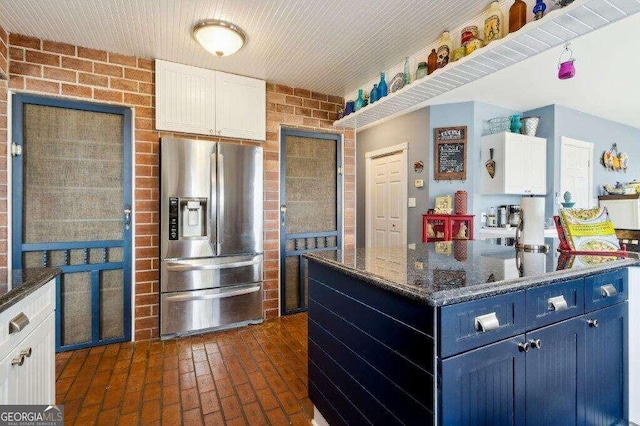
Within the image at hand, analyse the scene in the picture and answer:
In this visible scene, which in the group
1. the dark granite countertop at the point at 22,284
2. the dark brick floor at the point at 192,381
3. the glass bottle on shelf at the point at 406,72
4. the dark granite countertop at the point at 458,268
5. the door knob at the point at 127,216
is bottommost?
the dark brick floor at the point at 192,381

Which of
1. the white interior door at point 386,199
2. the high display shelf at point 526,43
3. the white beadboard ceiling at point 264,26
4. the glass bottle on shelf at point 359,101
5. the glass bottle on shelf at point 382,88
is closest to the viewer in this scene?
the high display shelf at point 526,43

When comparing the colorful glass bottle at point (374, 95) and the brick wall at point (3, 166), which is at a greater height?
the colorful glass bottle at point (374, 95)

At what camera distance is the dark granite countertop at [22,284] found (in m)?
1.00

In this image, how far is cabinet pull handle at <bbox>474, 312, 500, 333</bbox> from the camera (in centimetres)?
101

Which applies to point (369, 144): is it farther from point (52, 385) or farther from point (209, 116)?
point (52, 385)

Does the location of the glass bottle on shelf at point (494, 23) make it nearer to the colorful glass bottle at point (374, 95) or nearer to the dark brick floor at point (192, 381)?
the colorful glass bottle at point (374, 95)

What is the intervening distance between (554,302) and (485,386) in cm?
45

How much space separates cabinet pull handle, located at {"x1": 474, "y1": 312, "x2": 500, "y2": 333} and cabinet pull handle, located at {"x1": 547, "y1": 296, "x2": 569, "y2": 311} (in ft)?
1.11

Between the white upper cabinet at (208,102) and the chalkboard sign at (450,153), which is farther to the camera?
the chalkboard sign at (450,153)

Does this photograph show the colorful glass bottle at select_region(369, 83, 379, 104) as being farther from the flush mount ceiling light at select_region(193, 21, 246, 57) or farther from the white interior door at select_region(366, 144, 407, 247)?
the white interior door at select_region(366, 144, 407, 247)

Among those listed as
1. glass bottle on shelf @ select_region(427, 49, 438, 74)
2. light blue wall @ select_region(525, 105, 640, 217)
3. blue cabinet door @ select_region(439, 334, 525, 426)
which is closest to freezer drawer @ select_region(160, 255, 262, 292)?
glass bottle on shelf @ select_region(427, 49, 438, 74)

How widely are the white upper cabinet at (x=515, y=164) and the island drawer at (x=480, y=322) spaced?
3.24m

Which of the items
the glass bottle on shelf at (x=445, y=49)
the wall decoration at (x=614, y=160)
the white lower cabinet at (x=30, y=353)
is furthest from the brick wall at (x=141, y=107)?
the wall decoration at (x=614, y=160)

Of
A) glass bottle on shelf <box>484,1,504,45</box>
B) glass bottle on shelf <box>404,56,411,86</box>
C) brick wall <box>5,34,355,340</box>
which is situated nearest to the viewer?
glass bottle on shelf <box>484,1,504,45</box>
